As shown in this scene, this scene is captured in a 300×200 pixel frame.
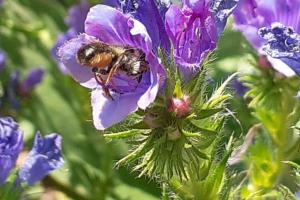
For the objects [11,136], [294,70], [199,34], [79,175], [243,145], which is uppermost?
[199,34]

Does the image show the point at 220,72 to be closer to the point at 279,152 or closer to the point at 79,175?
the point at 79,175

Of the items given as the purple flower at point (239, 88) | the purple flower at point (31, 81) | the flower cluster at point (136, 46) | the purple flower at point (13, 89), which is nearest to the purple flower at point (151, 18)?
the flower cluster at point (136, 46)

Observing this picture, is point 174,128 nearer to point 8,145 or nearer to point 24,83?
point 8,145

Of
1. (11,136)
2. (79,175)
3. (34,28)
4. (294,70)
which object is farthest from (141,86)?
(34,28)

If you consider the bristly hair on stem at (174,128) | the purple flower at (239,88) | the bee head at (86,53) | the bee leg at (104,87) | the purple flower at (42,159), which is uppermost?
the bee head at (86,53)

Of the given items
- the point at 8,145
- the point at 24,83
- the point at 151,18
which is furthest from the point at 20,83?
the point at 151,18

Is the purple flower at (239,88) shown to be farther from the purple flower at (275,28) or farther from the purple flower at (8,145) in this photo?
the purple flower at (8,145)
